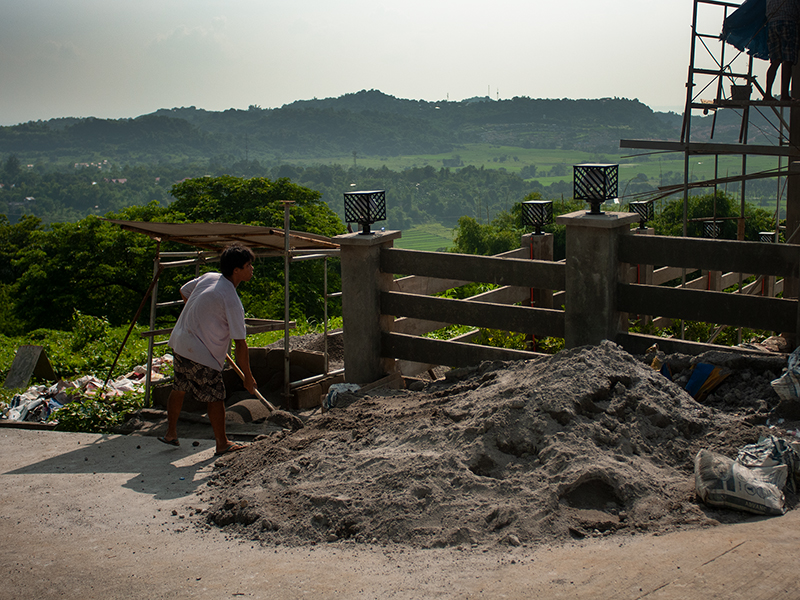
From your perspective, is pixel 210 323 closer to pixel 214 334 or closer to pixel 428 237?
pixel 214 334

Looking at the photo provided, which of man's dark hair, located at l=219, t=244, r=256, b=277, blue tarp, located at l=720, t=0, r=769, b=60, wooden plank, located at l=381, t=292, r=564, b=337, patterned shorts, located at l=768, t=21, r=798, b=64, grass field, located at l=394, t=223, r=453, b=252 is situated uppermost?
blue tarp, located at l=720, t=0, r=769, b=60

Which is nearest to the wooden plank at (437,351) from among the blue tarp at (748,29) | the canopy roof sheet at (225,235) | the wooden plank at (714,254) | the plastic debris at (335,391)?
the plastic debris at (335,391)

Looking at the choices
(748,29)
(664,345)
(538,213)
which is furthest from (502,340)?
(748,29)

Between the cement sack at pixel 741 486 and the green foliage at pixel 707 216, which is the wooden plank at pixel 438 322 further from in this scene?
the green foliage at pixel 707 216

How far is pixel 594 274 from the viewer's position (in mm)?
5492

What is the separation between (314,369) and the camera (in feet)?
28.2

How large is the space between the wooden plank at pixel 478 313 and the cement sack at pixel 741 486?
2.39 metres

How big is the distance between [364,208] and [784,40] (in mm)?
7623

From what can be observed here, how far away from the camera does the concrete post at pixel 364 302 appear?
21.6 feet

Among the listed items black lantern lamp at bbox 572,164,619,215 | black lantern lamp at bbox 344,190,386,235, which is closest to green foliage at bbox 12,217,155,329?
black lantern lamp at bbox 344,190,386,235

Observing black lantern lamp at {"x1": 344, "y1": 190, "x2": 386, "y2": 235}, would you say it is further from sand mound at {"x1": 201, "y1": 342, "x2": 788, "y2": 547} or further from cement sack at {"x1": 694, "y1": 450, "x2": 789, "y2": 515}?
cement sack at {"x1": 694, "y1": 450, "x2": 789, "y2": 515}

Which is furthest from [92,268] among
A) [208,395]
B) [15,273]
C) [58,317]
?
[208,395]

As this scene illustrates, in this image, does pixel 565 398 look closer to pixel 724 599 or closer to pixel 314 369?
pixel 724 599

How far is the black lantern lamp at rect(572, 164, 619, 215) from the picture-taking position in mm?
5605
